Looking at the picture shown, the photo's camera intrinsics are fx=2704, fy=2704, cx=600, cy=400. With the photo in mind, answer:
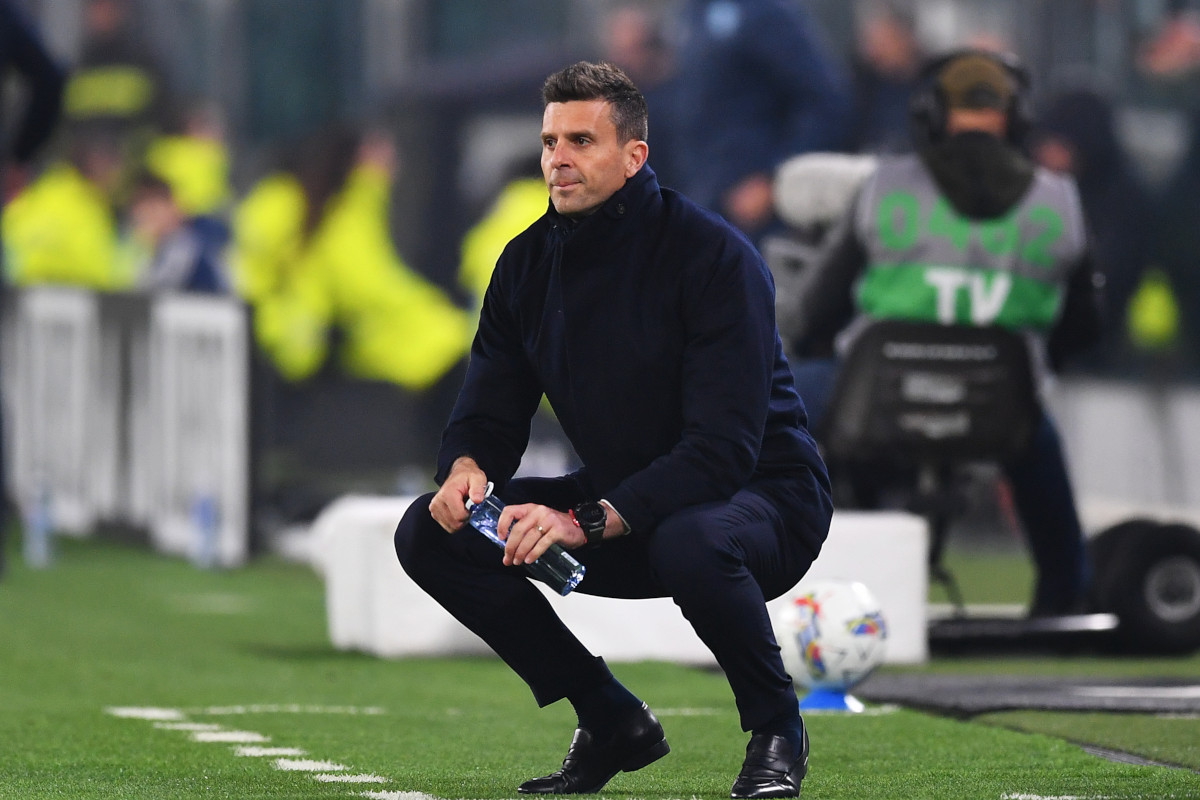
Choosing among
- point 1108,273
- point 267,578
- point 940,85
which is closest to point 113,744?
point 940,85

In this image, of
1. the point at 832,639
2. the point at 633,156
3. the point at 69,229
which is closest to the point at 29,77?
the point at 832,639

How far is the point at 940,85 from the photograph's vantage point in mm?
7641

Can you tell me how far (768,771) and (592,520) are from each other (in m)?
0.53

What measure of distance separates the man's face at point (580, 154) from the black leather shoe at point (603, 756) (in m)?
0.94

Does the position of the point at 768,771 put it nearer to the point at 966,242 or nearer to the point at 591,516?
the point at 591,516

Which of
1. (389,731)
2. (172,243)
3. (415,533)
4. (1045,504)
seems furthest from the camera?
(172,243)

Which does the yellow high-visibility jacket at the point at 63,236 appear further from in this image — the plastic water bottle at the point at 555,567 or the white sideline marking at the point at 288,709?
the plastic water bottle at the point at 555,567

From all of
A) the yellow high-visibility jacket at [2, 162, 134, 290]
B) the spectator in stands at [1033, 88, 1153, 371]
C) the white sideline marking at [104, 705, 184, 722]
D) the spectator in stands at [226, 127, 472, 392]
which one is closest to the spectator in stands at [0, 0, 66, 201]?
the white sideline marking at [104, 705, 184, 722]

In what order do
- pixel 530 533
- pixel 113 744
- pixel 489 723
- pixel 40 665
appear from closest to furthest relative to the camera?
pixel 530 533
pixel 113 744
pixel 489 723
pixel 40 665

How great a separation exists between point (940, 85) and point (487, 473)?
3177mm

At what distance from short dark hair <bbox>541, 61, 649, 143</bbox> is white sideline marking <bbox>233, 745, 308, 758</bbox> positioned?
59.4 inches

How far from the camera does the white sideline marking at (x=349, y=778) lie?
495 centimetres

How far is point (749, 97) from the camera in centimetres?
1001

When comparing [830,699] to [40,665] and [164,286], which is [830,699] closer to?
[40,665]
